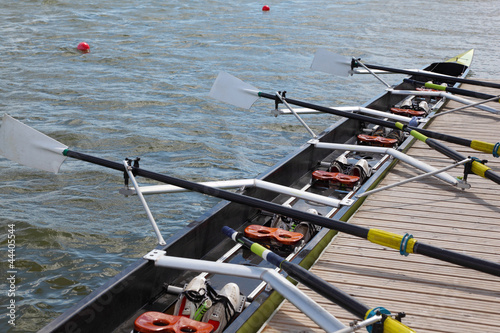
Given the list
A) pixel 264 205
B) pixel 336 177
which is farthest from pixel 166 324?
pixel 336 177

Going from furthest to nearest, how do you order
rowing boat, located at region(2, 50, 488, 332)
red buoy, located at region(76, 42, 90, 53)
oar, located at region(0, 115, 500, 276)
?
red buoy, located at region(76, 42, 90, 53), rowing boat, located at region(2, 50, 488, 332), oar, located at region(0, 115, 500, 276)

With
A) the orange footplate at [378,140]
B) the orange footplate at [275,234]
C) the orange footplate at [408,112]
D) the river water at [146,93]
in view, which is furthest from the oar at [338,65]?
the orange footplate at [275,234]

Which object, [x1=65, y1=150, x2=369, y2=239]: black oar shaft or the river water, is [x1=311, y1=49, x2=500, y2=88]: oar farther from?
[x1=65, y1=150, x2=369, y2=239]: black oar shaft

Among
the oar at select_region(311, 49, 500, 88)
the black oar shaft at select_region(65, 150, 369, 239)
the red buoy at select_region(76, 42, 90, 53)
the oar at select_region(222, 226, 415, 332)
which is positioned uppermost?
the oar at select_region(311, 49, 500, 88)

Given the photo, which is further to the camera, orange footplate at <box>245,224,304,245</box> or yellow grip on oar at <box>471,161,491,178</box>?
yellow grip on oar at <box>471,161,491,178</box>

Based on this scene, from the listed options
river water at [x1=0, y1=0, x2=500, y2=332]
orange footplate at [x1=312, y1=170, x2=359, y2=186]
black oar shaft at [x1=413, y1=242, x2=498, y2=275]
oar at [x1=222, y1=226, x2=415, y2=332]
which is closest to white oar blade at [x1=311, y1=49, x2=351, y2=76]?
river water at [x1=0, y1=0, x2=500, y2=332]

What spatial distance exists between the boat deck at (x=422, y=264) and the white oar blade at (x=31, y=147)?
2405 millimetres

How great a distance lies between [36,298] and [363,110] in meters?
4.77

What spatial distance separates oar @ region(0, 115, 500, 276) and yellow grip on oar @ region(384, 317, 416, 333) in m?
0.66

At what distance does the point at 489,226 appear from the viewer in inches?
Answer: 194

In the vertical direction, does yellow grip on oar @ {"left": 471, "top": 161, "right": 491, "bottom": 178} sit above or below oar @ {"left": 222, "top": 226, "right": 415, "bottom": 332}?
above

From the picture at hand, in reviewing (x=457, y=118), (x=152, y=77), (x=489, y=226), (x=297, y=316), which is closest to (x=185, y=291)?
(x=297, y=316)

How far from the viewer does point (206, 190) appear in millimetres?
4312

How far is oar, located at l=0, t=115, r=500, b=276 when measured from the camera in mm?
3307
